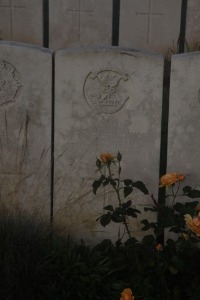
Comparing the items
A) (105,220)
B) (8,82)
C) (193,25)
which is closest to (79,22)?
(193,25)

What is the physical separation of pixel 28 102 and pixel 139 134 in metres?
0.78

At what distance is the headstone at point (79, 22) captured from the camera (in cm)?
825

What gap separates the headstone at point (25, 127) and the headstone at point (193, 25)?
17.1ft

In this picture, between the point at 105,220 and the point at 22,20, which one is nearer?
the point at 105,220

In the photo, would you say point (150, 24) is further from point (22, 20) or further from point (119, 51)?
point (119, 51)

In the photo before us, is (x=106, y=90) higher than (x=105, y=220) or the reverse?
higher

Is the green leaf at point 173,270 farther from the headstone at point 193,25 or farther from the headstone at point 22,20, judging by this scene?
the headstone at point 22,20

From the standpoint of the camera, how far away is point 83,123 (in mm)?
3471

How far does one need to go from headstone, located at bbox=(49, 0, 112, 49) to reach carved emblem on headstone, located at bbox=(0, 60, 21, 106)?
5088mm

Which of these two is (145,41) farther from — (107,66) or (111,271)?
(111,271)

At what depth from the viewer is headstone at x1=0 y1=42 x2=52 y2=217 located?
11.1 feet

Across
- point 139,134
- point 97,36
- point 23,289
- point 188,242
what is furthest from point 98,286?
point 97,36

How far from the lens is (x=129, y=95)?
3400mm

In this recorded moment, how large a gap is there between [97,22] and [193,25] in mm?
1561
